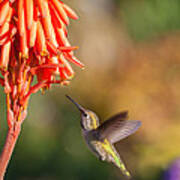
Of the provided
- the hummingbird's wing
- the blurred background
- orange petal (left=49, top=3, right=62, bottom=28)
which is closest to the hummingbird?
the hummingbird's wing

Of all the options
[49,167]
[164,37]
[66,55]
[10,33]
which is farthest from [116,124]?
[164,37]

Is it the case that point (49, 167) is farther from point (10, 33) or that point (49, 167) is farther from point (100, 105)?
point (10, 33)

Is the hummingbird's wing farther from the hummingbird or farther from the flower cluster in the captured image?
the flower cluster

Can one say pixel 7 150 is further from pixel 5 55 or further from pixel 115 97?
pixel 115 97

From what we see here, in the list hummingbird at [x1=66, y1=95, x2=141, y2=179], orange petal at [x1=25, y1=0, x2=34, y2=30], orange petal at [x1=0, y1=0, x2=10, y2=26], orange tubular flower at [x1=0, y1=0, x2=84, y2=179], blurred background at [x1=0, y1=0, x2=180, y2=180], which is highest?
orange petal at [x1=0, y1=0, x2=10, y2=26]

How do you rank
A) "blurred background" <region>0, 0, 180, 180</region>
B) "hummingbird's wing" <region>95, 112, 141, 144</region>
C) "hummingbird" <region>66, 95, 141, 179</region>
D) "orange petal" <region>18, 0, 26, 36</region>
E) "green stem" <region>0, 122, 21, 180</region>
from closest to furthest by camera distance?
"green stem" <region>0, 122, 21, 180</region> → "orange petal" <region>18, 0, 26, 36</region> → "hummingbird's wing" <region>95, 112, 141, 144</region> → "hummingbird" <region>66, 95, 141, 179</region> → "blurred background" <region>0, 0, 180, 180</region>

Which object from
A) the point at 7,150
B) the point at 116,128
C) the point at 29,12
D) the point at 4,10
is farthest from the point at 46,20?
the point at 116,128

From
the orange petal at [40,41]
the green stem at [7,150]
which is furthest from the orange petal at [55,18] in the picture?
the green stem at [7,150]
